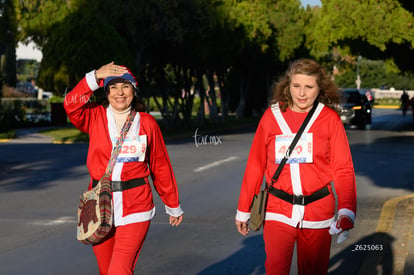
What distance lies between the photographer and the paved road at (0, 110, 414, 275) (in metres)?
8.16

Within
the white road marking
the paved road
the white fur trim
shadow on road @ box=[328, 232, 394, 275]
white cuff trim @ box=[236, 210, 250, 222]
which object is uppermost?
the white fur trim

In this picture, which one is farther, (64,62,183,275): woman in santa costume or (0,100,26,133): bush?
(0,100,26,133): bush

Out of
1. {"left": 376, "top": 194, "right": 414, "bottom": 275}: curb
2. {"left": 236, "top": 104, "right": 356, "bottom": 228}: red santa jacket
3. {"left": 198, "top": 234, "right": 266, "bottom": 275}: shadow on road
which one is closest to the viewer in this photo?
{"left": 236, "top": 104, "right": 356, "bottom": 228}: red santa jacket

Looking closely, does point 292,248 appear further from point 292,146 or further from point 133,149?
point 133,149

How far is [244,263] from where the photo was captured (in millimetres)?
8234

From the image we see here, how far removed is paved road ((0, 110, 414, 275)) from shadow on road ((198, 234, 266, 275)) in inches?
0.4

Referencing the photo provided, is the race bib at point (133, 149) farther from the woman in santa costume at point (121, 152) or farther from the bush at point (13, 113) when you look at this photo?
the bush at point (13, 113)

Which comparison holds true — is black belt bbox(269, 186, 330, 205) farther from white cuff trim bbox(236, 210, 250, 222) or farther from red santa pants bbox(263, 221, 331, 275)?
white cuff trim bbox(236, 210, 250, 222)

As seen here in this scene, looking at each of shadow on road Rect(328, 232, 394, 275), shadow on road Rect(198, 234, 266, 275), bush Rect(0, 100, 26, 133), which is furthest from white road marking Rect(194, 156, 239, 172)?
bush Rect(0, 100, 26, 133)

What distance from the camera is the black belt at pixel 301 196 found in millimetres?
4840

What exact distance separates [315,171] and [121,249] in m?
1.38

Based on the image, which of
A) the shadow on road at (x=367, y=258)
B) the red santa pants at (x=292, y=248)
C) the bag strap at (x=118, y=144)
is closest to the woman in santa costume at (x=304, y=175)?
the red santa pants at (x=292, y=248)

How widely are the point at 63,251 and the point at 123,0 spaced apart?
2265cm

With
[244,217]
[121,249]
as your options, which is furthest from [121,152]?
[244,217]
